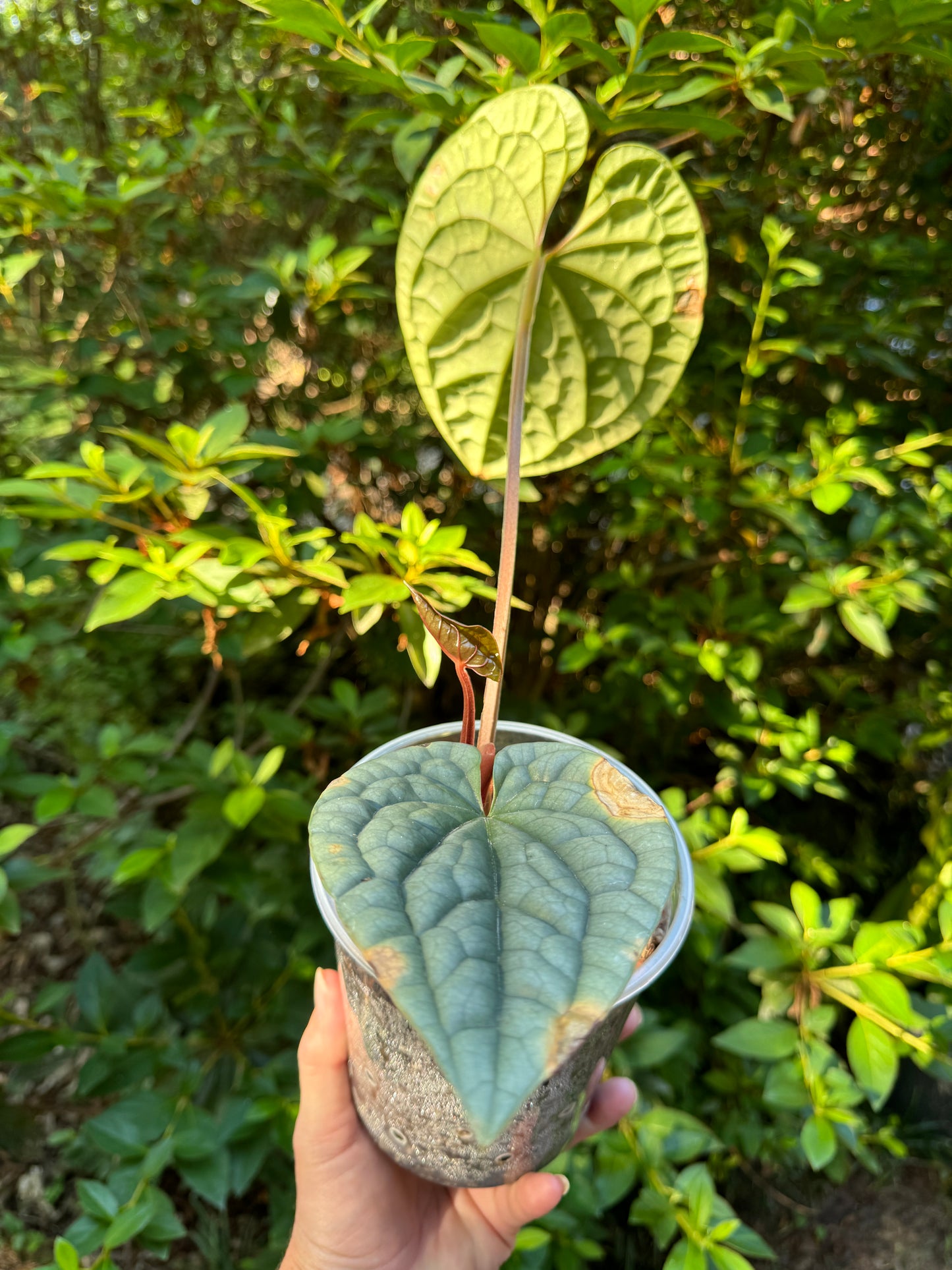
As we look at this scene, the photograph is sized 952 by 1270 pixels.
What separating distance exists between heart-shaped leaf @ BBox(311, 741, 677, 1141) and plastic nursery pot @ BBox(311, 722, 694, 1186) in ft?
0.17

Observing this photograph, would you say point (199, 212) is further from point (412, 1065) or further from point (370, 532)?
point (412, 1065)

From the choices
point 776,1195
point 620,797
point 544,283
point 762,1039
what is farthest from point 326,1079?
point 776,1195

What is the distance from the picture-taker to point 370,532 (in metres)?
0.69

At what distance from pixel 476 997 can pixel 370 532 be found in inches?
17.4

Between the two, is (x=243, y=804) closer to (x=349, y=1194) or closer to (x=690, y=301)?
(x=349, y=1194)

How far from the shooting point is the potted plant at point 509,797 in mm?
340

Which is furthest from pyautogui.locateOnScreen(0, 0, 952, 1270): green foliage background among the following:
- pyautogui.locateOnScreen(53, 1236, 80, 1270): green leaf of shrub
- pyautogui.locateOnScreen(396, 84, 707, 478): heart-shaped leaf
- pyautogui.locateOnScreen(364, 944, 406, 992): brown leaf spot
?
pyautogui.locateOnScreen(364, 944, 406, 992): brown leaf spot

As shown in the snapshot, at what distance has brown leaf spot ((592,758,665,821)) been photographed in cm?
47

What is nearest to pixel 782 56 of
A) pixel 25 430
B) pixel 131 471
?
pixel 131 471

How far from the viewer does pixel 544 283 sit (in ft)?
2.30

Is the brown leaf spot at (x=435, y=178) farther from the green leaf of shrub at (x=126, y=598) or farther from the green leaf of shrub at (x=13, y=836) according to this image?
the green leaf of shrub at (x=13, y=836)

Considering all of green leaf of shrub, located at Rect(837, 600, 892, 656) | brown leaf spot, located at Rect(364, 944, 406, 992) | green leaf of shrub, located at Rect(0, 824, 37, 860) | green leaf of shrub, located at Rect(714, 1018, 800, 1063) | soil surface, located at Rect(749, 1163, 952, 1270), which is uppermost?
brown leaf spot, located at Rect(364, 944, 406, 992)

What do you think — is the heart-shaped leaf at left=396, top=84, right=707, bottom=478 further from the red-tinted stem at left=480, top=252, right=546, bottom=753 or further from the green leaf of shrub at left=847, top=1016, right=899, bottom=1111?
the green leaf of shrub at left=847, top=1016, right=899, bottom=1111

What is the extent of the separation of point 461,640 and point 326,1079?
47 centimetres
